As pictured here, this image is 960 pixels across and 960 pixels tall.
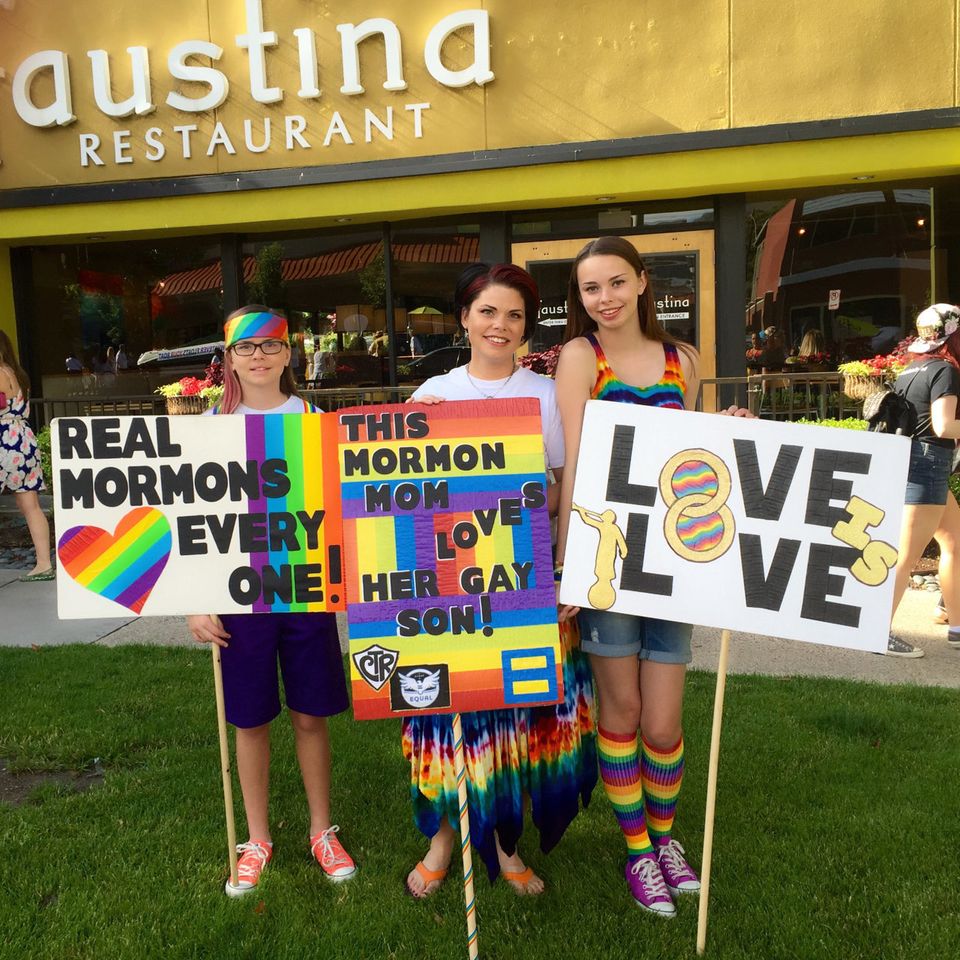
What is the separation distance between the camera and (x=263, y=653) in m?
2.65

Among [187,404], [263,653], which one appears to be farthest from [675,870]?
[187,404]

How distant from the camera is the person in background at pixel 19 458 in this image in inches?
262

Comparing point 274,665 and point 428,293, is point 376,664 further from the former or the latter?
point 428,293

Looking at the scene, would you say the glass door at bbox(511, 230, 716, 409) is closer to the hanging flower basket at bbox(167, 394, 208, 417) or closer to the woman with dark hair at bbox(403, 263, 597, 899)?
the hanging flower basket at bbox(167, 394, 208, 417)

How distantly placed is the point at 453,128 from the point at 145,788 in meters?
6.83

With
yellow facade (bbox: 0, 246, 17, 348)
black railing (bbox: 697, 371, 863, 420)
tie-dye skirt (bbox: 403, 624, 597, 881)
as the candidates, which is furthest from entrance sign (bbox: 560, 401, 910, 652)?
yellow facade (bbox: 0, 246, 17, 348)

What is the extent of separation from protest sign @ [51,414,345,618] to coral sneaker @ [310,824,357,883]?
95cm

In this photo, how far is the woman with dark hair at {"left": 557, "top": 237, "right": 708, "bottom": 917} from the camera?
248 centimetres

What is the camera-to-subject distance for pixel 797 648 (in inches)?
195

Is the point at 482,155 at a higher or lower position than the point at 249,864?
higher

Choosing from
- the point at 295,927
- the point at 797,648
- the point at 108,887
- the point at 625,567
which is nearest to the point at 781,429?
the point at 625,567

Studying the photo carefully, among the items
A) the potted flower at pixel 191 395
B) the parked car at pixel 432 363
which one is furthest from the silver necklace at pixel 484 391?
the parked car at pixel 432 363

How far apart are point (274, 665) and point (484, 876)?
0.99 m

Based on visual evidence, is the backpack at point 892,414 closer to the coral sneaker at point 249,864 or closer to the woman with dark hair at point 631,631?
the woman with dark hair at point 631,631
